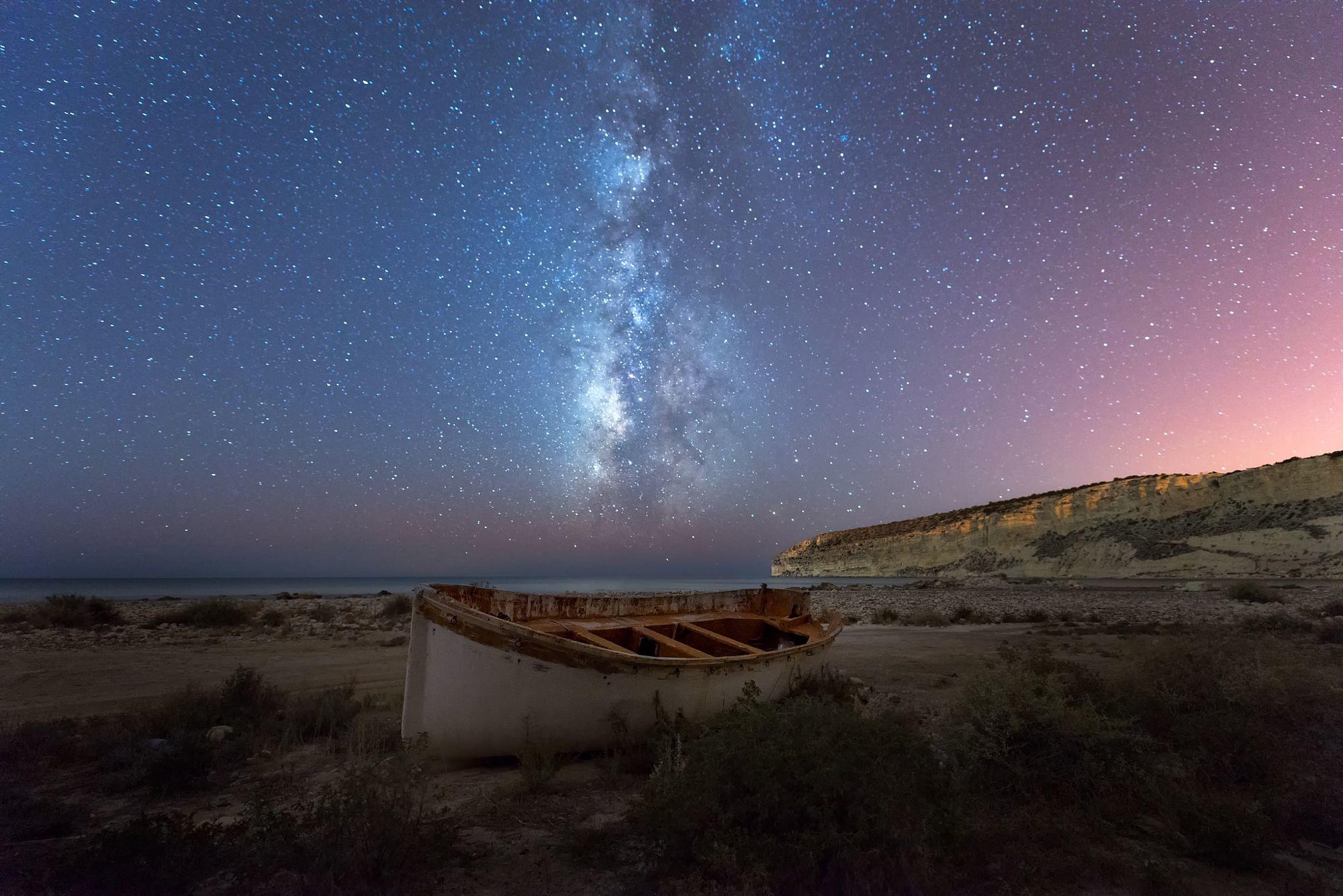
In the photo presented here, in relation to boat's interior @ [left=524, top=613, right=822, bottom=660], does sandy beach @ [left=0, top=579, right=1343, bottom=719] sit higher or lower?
lower

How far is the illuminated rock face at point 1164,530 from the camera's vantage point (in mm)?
38375

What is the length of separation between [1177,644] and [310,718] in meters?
10.8

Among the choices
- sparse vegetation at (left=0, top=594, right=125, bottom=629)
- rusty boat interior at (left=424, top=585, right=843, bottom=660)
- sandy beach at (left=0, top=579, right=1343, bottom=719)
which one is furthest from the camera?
sparse vegetation at (left=0, top=594, right=125, bottom=629)

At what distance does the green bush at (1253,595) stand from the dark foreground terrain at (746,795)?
1941 cm

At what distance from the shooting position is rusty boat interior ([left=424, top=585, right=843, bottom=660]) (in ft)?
23.8

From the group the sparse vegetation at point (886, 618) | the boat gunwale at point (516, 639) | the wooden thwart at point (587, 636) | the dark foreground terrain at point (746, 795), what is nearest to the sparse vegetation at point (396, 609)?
the dark foreground terrain at point (746, 795)

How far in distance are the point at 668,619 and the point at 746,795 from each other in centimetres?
610

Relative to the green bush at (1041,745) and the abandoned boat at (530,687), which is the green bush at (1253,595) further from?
the abandoned boat at (530,687)

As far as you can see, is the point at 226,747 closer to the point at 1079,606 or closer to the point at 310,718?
the point at 310,718

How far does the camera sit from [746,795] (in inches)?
141

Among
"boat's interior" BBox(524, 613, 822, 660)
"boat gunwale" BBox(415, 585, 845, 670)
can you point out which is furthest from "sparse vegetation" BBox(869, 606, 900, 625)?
"boat gunwale" BBox(415, 585, 845, 670)

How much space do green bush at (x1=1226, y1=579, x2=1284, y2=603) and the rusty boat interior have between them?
21892 mm

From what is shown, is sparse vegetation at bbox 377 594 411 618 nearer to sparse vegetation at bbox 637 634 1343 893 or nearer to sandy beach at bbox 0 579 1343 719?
sandy beach at bbox 0 579 1343 719

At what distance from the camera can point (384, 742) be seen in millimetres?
5973
